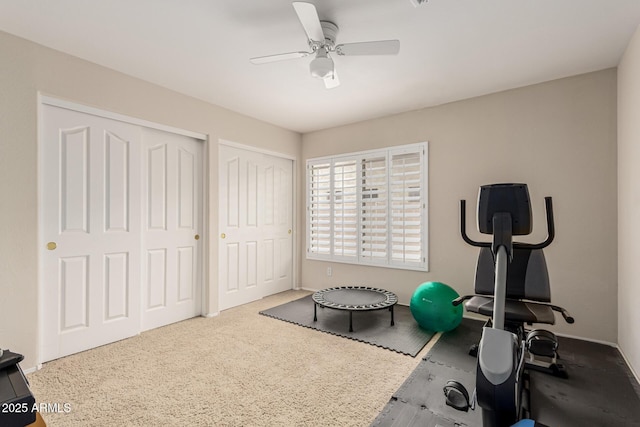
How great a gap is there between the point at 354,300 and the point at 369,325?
308 mm

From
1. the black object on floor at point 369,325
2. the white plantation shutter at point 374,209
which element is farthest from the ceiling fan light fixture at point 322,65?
the black object on floor at point 369,325

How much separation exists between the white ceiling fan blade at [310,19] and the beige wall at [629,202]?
7.61ft

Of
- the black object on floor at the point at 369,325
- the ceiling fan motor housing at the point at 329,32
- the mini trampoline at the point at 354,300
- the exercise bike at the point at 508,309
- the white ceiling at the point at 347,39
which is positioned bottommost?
the black object on floor at the point at 369,325

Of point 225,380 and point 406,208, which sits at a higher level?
point 406,208

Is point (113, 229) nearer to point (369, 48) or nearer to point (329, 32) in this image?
point (329, 32)

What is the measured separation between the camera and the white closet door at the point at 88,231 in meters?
2.49

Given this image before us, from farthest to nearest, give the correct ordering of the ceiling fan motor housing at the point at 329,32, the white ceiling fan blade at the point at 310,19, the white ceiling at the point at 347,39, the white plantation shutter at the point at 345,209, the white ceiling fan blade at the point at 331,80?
the white plantation shutter at the point at 345,209 < the white ceiling fan blade at the point at 331,80 < the ceiling fan motor housing at the point at 329,32 < the white ceiling at the point at 347,39 < the white ceiling fan blade at the point at 310,19

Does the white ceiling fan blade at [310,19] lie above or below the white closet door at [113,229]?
above

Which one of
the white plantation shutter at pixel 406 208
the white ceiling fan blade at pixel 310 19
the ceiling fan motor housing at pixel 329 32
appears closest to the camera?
the white ceiling fan blade at pixel 310 19

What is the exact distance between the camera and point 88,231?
2.69m

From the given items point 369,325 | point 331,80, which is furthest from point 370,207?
point 331,80

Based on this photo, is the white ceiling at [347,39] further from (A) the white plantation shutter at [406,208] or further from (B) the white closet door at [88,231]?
(A) the white plantation shutter at [406,208]

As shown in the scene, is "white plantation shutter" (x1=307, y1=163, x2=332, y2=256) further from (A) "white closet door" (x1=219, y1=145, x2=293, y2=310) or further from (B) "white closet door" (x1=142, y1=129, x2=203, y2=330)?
(B) "white closet door" (x1=142, y1=129, x2=203, y2=330)

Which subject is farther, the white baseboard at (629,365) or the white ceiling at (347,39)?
the white baseboard at (629,365)
